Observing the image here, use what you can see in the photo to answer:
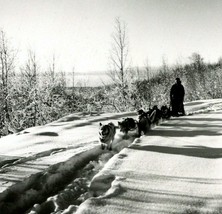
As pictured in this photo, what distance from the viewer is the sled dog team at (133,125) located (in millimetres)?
7154

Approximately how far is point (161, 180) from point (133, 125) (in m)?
4.04

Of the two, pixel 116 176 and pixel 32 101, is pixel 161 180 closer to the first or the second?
pixel 116 176

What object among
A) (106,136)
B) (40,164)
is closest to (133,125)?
(106,136)

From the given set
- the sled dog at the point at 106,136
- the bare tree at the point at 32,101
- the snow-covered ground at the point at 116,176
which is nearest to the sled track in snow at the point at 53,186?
the snow-covered ground at the point at 116,176

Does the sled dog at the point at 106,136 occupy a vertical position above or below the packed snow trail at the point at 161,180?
above

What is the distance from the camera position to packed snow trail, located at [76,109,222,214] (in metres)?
3.69

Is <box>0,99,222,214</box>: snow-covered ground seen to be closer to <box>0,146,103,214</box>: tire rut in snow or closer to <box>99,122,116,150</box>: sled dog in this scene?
<box>0,146,103,214</box>: tire rut in snow

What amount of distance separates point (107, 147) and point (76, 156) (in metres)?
1.11

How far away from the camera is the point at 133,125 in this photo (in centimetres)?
864

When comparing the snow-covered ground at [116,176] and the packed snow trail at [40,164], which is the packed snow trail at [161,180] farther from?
the packed snow trail at [40,164]

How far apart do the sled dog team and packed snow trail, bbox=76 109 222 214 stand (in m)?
0.72

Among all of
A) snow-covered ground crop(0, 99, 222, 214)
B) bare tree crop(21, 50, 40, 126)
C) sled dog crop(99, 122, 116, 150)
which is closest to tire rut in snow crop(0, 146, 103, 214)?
snow-covered ground crop(0, 99, 222, 214)

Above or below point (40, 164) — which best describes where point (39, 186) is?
below

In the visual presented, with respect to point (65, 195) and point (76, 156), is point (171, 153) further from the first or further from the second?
point (65, 195)
